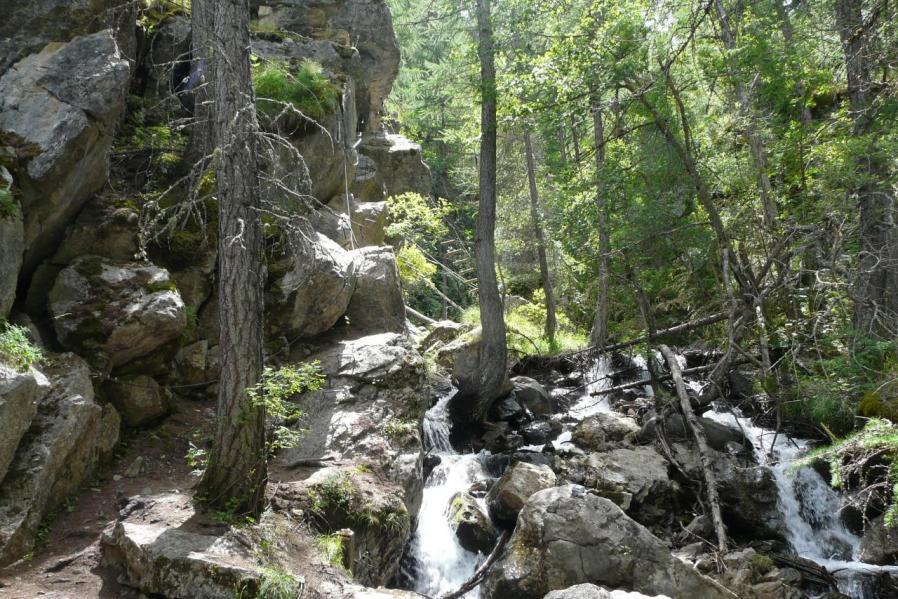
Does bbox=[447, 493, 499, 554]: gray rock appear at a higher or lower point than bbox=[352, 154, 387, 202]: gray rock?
lower

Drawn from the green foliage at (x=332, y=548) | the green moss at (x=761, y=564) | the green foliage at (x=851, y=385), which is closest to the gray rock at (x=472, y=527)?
the green foliage at (x=332, y=548)

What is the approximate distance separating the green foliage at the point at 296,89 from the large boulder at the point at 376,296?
9.14ft

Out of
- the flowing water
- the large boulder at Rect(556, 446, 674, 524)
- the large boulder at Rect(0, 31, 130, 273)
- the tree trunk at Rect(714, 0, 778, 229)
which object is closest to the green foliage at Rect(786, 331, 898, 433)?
the flowing water

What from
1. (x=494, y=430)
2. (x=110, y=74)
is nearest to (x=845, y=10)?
(x=494, y=430)

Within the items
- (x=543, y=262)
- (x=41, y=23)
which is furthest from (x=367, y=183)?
(x=41, y=23)

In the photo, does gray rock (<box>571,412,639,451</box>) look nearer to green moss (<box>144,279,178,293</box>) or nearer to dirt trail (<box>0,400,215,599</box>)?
dirt trail (<box>0,400,215,599</box>)

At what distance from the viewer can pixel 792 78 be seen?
11070 millimetres

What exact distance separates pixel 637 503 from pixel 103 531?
6.51 m

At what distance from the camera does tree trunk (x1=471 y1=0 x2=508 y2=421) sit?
1217cm

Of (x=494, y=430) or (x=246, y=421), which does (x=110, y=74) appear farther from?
(x=494, y=430)

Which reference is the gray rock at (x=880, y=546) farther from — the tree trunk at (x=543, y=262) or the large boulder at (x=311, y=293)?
the tree trunk at (x=543, y=262)

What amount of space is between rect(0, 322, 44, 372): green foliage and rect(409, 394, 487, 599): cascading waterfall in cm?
484

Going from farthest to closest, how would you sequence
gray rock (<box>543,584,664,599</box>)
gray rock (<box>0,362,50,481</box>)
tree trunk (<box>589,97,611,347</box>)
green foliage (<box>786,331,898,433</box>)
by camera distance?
tree trunk (<box>589,97,611,347</box>), green foliage (<box>786,331,898,433</box>), gray rock (<box>543,584,664,599</box>), gray rock (<box>0,362,50,481</box>)

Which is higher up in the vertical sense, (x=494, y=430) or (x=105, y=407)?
(x=105, y=407)
